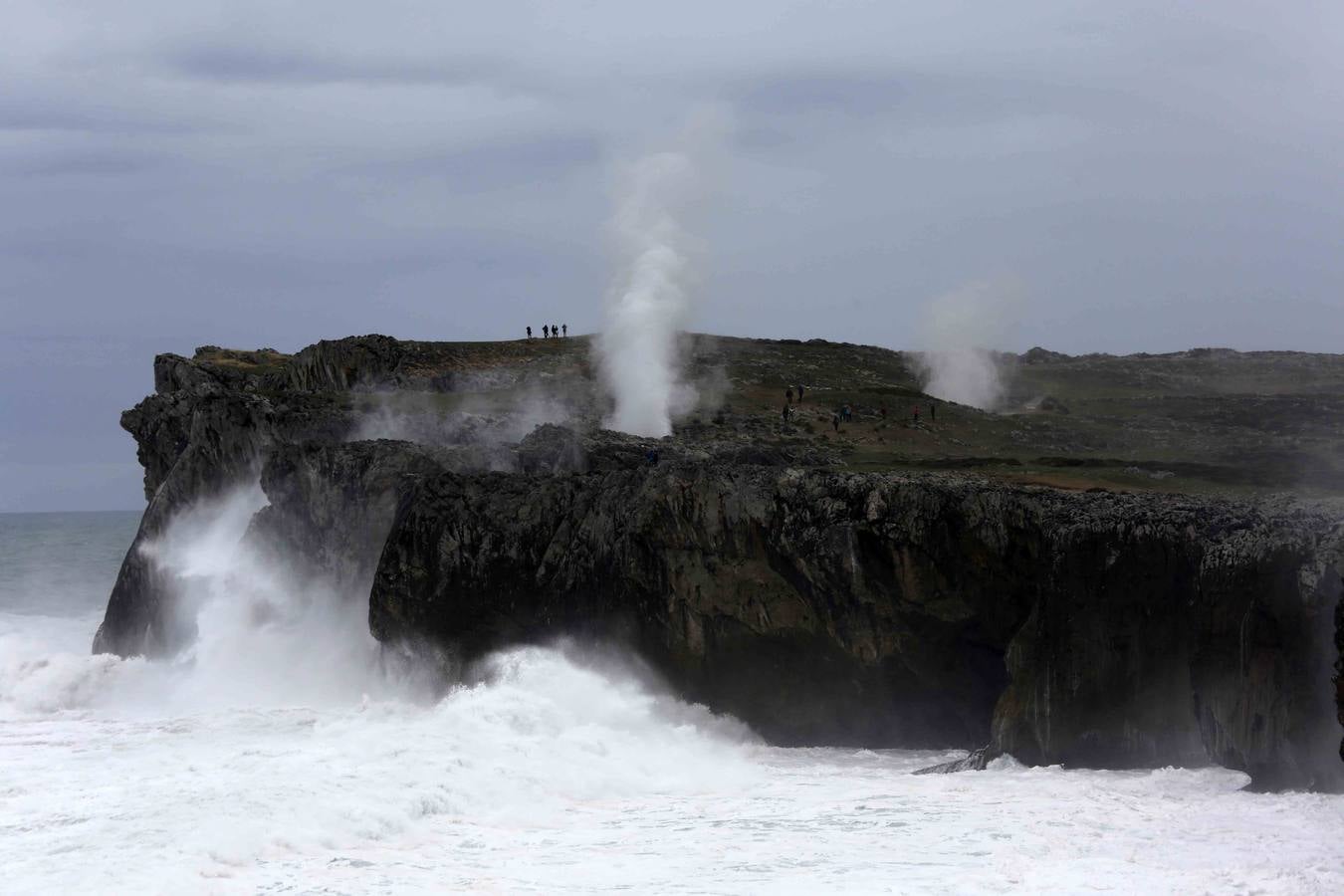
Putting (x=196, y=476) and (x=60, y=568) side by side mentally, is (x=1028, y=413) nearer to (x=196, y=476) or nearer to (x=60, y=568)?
(x=196, y=476)

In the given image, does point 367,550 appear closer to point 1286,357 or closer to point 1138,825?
point 1138,825

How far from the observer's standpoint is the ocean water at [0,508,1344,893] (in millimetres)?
18922

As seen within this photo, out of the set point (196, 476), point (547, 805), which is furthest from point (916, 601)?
point (196, 476)

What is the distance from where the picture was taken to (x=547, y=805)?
24.4 metres

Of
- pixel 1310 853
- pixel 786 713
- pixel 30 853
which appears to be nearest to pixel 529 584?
pixel 786 713

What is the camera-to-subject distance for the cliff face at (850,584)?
70.9ft

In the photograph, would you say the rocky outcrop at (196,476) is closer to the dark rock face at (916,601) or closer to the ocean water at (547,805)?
the ocean water at (547,805)

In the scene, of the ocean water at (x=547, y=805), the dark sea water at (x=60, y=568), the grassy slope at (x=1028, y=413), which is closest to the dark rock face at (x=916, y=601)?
the ocean water at (x=547, y=805)

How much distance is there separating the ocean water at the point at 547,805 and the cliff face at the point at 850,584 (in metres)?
0.84

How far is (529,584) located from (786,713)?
6229 mm

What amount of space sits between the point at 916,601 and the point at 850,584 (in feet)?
4.06

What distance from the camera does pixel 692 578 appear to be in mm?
28953

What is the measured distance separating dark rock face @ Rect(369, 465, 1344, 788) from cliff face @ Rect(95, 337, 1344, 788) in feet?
0.14

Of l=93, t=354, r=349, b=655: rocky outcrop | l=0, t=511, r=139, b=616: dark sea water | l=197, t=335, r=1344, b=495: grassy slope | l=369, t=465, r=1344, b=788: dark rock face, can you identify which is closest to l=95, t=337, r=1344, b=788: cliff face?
l=369, t=465, r=1344, b=788: dark rock face
